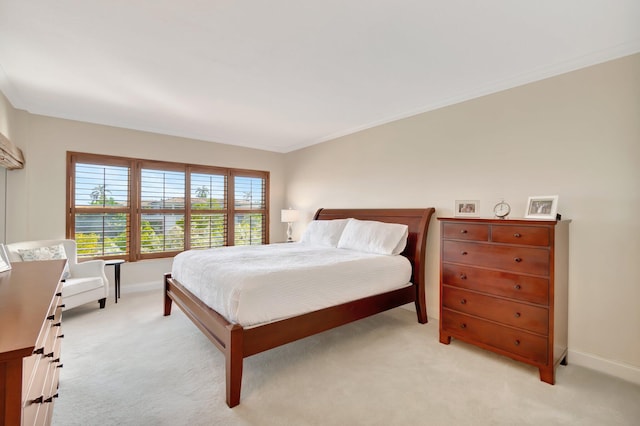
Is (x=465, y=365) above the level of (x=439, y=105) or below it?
below

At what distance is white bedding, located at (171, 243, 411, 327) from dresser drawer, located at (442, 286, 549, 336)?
→ 62 cm

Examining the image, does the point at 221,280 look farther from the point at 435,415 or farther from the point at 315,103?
the point at 315,103

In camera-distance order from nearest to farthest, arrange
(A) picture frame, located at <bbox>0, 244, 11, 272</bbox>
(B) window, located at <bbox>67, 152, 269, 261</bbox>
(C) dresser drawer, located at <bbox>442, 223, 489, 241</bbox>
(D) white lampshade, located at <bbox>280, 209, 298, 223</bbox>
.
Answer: (A) picture frame, located at <bbox>0, 244, 11, 272</bbox> < (C) dresser drawer, located at <bbox>442, 223, 489, 241</bbox> < (B) window, located at <bbox>67, 152, 269, 261</bbox> < (D) white lampshade, located at <bbox>280, 209, 298, 223</bbox>

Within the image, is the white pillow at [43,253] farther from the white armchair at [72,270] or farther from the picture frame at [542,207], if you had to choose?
the picture frame at [542,207]

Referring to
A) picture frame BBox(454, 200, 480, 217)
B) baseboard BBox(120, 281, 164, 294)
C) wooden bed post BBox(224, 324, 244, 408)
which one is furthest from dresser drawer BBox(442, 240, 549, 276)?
baseboard BBox(120, 281, 164, 294)

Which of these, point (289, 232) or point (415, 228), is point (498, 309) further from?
point (289, 232)

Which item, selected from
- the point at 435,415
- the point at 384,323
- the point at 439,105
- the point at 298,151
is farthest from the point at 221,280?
the point at 298,151

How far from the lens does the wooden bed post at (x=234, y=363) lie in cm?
189

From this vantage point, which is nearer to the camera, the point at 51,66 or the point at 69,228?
the point at 51,66

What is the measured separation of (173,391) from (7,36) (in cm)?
286

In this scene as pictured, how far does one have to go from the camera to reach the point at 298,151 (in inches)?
227

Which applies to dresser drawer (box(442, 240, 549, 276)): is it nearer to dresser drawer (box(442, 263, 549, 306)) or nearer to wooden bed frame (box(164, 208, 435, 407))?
dresser drawer (box(442, 263, 549, 306))

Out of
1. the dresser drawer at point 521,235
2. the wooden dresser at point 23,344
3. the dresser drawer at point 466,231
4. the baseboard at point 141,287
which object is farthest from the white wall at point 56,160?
the dresser drawer at point 521,235

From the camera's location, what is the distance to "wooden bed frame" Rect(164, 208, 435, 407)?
1.94 m
